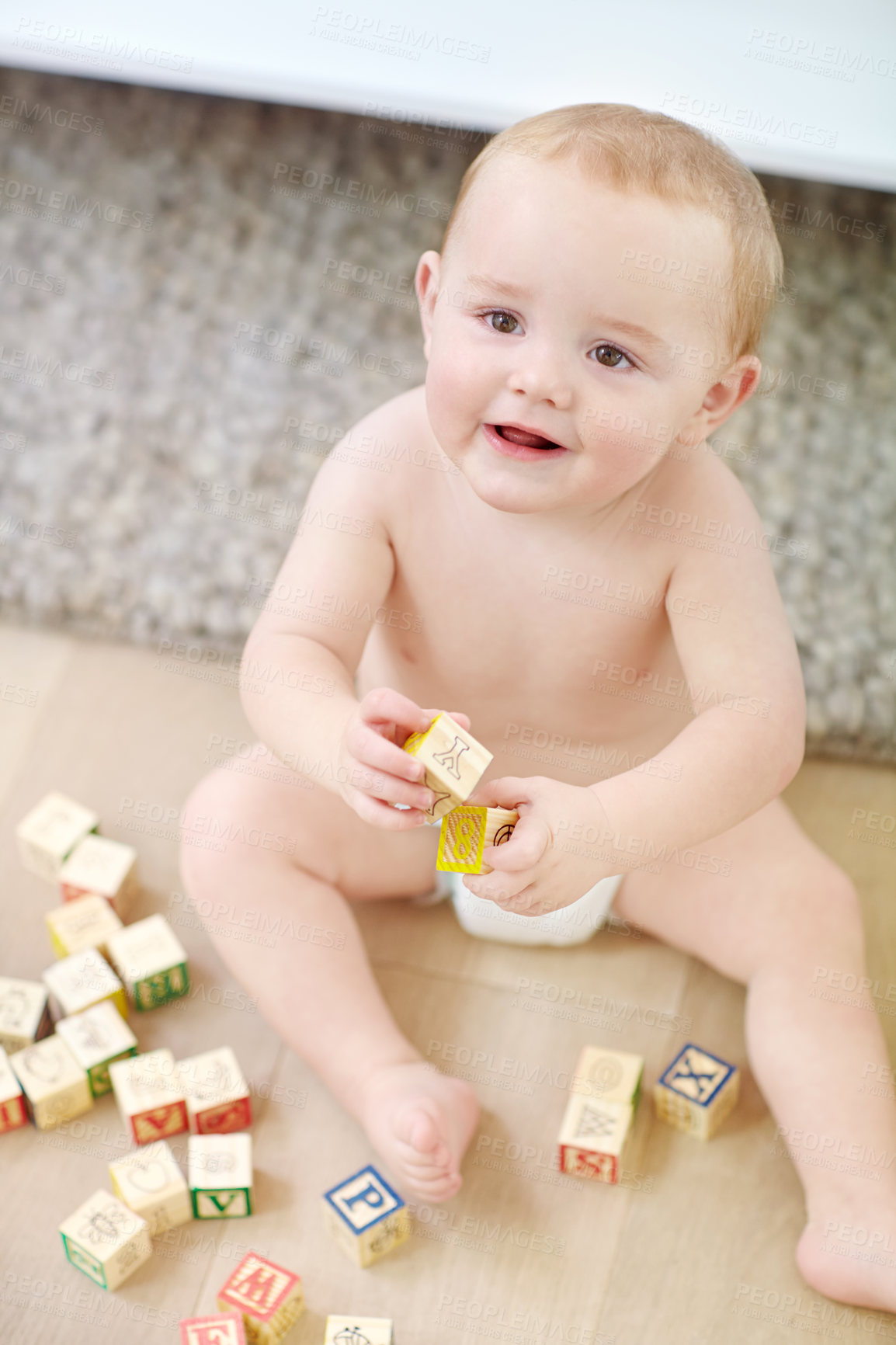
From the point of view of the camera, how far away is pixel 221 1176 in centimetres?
91

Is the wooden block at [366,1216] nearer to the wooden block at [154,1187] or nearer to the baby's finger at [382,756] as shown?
the wooden block at [154,1187]

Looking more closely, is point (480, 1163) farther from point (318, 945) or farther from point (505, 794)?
point (505, 794)

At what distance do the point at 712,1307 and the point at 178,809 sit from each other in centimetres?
58

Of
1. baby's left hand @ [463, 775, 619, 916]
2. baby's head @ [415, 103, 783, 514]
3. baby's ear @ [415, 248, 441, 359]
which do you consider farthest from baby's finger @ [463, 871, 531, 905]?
baby's ear @ [415, 248, 441, 359]

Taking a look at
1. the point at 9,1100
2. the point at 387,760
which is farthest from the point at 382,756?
the point at 9,1100

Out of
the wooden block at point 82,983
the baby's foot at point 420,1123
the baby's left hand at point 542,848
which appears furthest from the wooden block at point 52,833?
the baby's left hand at point 542,848

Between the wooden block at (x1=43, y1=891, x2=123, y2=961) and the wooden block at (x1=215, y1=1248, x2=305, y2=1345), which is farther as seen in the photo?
the wooden block at (x1=43, y1=891, x2=123, y2=961)

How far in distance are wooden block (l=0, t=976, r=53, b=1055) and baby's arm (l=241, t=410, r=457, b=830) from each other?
273 millimetres

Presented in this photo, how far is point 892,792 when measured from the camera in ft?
4.01

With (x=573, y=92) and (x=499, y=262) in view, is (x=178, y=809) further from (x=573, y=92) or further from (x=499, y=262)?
(x=573, y=92)

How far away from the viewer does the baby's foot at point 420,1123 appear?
898 mm

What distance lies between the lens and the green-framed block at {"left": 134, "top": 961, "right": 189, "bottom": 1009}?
102 cm

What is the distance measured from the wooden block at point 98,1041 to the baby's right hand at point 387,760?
13.0 inches

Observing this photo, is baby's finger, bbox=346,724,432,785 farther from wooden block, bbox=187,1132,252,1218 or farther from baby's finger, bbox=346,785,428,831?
wooden block, bbox=187,1132,252,1218
